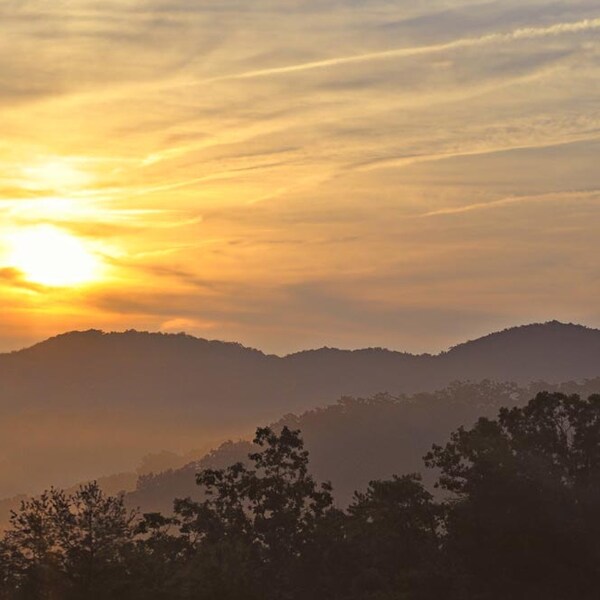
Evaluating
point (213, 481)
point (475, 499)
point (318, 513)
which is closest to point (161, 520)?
point (213, 481)

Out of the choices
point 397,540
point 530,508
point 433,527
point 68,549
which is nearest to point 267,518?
point 397,540

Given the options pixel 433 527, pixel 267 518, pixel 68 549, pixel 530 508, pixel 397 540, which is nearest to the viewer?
pixel 68 549

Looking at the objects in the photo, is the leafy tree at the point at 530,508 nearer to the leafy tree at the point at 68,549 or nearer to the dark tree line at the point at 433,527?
the dark tree line at the point at 433,527

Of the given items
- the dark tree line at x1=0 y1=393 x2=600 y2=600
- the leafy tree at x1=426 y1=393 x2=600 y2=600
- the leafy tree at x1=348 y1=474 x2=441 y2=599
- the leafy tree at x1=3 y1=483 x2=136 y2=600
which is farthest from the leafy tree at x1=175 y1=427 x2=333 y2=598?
the leafy tree at x1=3 y1=483 x2=136 y2=600

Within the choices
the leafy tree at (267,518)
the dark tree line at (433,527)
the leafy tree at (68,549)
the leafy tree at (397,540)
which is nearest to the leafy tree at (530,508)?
the dark tree line at (433,527)

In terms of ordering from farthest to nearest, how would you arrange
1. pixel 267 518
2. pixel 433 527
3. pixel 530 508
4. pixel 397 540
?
pixel 433 527 < pixel 267 518 < pixel 397 540 < pixel 530 508

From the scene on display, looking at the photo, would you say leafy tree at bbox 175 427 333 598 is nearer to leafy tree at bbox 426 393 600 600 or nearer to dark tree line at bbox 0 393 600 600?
dark tree line at bbox 0 393 600 600

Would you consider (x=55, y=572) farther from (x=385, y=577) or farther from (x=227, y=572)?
(x=385, y=577)

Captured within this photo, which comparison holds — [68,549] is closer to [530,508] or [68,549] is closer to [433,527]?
[433,527]

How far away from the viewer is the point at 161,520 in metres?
78.4

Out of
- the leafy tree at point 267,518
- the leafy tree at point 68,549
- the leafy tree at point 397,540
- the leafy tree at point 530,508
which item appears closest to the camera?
the leafy tree at point 68,549

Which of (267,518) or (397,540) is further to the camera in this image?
(267,518)

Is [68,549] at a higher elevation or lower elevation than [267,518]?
lower

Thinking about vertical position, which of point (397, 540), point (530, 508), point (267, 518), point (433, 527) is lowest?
point (397, 540)
